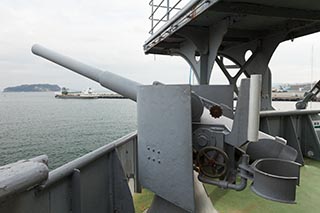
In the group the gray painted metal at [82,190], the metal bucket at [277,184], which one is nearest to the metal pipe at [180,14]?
the gray painted metal at [82,190]

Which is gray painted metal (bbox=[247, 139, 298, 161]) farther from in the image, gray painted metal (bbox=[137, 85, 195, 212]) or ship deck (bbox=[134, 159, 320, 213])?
ship deck (bbox=[134, 159, 320, 213])

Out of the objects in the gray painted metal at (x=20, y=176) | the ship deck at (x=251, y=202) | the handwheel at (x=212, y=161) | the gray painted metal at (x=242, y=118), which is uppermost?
the gray painted metal at (x=242, y=118)

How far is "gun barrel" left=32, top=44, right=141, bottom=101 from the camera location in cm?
245

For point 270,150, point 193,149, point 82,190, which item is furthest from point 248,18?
point 82,190

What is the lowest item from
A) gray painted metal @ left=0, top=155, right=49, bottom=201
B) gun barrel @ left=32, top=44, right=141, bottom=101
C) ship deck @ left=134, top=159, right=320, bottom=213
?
ship deck @ left=134, top=159, right=320, bottom=213

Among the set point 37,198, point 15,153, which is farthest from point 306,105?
point 15,153

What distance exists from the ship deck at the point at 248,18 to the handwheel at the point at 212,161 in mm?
2576

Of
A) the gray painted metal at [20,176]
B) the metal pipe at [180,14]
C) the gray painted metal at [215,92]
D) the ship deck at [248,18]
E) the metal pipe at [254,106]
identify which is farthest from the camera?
the metal pipe at [180,14]

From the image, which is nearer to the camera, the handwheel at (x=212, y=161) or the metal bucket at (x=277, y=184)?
the metal bucket at (x=277, y=184)

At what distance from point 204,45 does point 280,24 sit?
5.23ft

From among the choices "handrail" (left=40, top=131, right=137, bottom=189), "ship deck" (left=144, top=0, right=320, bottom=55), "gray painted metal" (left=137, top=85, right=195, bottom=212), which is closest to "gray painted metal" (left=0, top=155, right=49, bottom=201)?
"handrail" (left=40, top=131, right=137, bottom=189)

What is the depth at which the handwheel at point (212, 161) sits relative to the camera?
1.76m

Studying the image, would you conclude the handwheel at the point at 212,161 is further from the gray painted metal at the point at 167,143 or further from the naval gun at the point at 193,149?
the gray painted metal at the point at 167,143

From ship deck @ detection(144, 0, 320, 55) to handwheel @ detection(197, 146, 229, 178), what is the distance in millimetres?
2576
